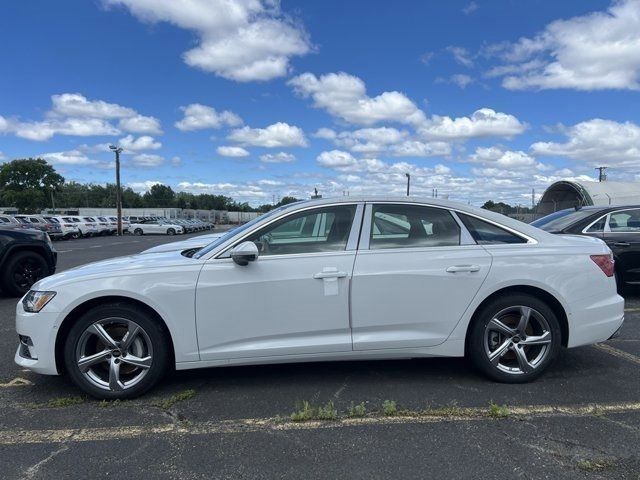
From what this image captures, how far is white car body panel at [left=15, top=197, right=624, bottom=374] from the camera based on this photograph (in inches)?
149

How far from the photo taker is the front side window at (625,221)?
7418 mm

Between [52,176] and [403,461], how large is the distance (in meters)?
92.6

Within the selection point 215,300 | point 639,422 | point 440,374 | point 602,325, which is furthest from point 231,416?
point 602,325

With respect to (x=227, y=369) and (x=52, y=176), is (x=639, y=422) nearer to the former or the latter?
(x=227, y=369)

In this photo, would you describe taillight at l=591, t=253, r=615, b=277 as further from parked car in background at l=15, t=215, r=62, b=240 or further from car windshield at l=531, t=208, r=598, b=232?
parked car in background at l=15, t=215, r=62, b=240

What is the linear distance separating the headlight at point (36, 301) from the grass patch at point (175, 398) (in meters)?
1.14

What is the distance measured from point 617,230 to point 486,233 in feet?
14.4

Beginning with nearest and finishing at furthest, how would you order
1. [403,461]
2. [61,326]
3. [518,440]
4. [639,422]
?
[403,461]
[518,440]
[639,422]
[61,326]

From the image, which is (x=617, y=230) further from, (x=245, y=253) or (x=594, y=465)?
(x=245, y=253)

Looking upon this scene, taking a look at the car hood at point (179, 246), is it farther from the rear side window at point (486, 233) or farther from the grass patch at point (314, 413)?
the rear side window at point (486, 233)

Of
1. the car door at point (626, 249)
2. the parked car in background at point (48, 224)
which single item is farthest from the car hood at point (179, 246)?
the parked car in background at point (48, 224)

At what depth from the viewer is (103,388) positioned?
3820mm

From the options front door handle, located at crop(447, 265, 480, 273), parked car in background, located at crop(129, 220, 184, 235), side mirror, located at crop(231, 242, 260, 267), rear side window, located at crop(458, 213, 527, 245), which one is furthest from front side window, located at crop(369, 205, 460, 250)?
parked car in background, located at crop(129, 220, 184, 235)

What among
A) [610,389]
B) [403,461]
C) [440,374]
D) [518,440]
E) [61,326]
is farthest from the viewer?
[440,374]
